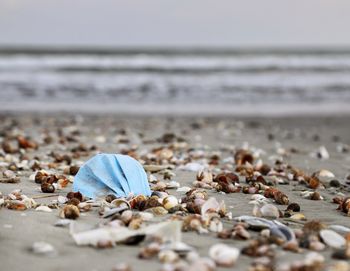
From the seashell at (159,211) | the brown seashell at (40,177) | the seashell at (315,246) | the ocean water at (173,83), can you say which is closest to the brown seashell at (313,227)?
the seashell at (315,246)

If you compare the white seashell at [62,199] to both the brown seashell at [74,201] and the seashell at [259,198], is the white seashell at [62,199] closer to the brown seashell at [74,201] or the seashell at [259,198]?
the brown seashell at [74,201]

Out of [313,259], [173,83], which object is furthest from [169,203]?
[173,83]

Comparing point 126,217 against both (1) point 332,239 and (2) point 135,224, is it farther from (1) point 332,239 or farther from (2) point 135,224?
(1) point 332,239

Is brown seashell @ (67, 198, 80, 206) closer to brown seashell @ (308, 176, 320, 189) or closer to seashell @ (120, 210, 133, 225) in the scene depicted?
seashell @ (120, 210, 133, 225)

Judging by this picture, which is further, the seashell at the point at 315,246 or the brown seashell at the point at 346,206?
the brown seashell at the point at 346,206

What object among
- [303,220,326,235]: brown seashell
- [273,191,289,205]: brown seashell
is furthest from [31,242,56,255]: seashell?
[273,191,289,205]: brown seashell
